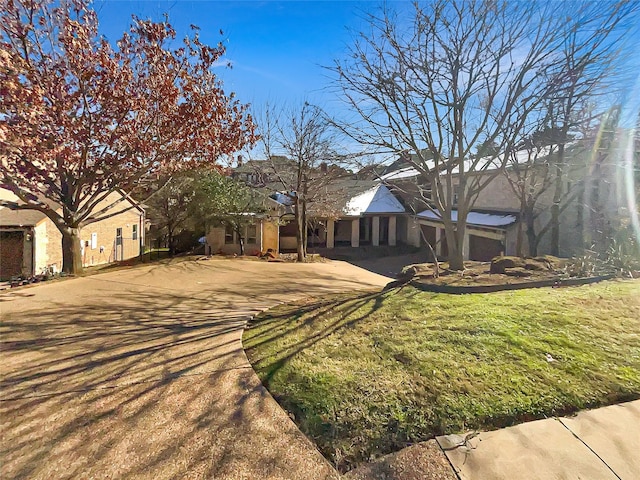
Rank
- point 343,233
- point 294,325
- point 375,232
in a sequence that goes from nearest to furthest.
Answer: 1. point 294,325
2. point 375,232
3. point 343,233

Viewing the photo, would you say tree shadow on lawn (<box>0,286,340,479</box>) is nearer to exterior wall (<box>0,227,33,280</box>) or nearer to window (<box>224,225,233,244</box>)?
exterior wall (<box>0,227,33,280</box>)

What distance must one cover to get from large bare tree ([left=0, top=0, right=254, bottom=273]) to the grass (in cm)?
568

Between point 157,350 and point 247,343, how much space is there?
1162mm

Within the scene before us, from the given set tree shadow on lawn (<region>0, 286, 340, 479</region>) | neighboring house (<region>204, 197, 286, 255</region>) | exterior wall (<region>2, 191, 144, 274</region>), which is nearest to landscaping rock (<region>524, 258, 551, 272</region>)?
tree shadow on lawn (<region>0, 286, 340, 479</region>)

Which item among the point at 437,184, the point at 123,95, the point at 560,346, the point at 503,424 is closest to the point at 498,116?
the point at 437,184

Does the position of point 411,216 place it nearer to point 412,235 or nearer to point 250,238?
point 412,235

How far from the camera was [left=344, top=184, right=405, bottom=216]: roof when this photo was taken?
24672 millimetres

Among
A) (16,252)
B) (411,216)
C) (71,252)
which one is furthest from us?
(411,216)

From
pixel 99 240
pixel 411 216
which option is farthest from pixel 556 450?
pixel 411 216

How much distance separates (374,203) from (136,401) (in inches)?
949

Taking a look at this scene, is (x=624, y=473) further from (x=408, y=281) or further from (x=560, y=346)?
(x=408, y=281)

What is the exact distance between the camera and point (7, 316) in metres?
5.97

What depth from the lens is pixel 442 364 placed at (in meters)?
3.69

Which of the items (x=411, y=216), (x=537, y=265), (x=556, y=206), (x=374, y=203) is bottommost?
(x=537, y=265)
